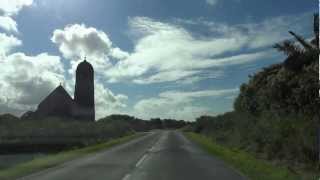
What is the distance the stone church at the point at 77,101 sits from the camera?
10969 cm

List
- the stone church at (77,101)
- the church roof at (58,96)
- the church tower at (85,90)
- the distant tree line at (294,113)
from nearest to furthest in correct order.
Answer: the distant tree line at (294,113)
the stone church at (77,101)
the church roof at (58,96)
the church tower at (85,90)

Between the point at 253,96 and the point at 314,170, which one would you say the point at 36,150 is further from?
the point at 314,170

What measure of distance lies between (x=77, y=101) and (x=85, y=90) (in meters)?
3.46

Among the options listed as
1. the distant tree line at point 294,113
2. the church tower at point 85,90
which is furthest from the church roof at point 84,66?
the distant tree line at point 294,113

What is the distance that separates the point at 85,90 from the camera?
119688 millimetres

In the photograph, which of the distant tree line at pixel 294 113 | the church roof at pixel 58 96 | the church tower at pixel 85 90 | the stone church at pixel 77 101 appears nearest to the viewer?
the distant tree line at pixel 294 113

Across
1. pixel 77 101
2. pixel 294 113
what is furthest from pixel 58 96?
pixel 294 113

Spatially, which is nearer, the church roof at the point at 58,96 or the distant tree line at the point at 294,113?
the distant tree line at the point at 294,113

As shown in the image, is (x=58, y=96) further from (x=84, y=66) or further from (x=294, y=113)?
(x=294, y=113)

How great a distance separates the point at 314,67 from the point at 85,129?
192 ft

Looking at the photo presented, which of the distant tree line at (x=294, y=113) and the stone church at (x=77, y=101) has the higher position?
the stone church at (x=77, y=101)

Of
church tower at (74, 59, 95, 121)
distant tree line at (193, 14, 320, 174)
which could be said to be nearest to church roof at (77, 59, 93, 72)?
church tower at (74, 59, 95, 121)

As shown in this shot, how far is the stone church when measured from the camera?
110m

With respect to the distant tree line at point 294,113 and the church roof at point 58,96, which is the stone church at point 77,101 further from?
the distant tree line at point 294,113
